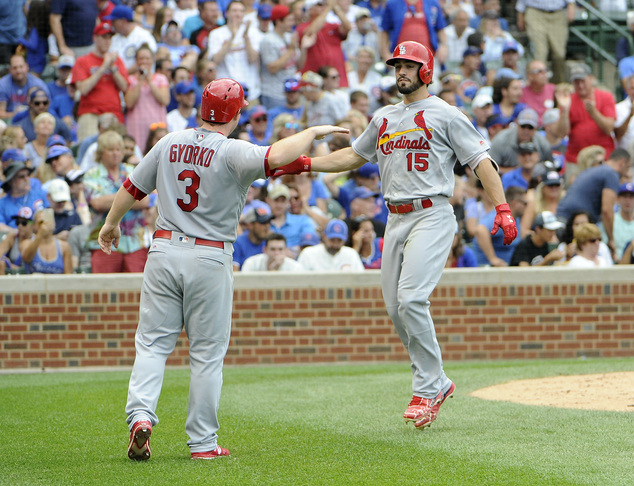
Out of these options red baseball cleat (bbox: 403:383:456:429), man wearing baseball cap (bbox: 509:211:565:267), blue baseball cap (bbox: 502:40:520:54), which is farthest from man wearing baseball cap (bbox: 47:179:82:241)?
blue baseball cap (bbox: 502:40:520:54)

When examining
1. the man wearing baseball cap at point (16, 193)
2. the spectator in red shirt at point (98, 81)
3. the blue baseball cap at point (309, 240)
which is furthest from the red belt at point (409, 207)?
the spectator in red shirt at point (98, 81)

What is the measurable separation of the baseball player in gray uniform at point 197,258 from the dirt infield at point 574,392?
2.72 metres

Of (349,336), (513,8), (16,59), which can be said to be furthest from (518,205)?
(513,8)

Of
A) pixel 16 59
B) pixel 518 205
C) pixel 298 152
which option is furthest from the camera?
pixel 16 59

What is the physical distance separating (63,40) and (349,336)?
7.06m

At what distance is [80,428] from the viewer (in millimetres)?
6473

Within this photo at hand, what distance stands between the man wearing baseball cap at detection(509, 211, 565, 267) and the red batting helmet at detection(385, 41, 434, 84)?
4.78 m

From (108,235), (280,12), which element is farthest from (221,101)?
(280,12)

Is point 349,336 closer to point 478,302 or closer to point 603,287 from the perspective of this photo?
point 478,302

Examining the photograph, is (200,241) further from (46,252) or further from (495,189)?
(46,252)

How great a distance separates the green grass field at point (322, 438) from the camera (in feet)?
15.7

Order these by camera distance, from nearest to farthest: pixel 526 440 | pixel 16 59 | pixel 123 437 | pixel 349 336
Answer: pixel 526 440 < pixel 123 437 < pixel 349 336 < pixel 16 59

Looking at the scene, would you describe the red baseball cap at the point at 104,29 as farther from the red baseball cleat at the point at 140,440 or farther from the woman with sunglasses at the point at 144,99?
the red baseball cleat at the point at 140,440

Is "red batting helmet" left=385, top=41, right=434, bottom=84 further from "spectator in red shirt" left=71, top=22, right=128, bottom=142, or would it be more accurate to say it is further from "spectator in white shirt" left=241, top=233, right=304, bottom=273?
"spectator in red shirt" left=71, top=22, right=128, bottom=142
